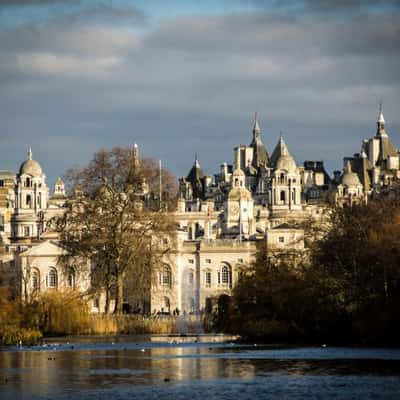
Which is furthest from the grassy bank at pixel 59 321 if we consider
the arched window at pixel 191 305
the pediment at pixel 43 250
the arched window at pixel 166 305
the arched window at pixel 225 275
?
the arched window at pixel 225 275

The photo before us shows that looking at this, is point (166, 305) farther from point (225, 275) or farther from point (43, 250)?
point (43, 250)

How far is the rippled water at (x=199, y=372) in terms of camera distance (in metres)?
62.2

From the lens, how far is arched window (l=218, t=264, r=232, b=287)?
17675 cm

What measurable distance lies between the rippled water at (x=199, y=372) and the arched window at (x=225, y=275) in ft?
293

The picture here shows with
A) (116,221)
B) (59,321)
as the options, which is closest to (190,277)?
(116,221)

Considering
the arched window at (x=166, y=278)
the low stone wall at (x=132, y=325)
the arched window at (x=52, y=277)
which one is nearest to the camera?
the low stone wall at (x=132, y=325)

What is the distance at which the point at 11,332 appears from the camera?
3565 inches

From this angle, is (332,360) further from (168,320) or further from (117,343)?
(168,320)

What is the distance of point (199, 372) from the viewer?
69.8 m

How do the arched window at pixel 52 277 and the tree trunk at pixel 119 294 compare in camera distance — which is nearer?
the tree trunk at pixel 119 294

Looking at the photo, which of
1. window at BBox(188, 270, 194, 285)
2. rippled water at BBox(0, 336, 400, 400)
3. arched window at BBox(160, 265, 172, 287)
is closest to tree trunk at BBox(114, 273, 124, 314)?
rippled water at BBox(0, 336, 400, 400)

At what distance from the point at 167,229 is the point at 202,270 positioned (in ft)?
204

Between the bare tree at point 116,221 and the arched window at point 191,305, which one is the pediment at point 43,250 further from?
the bare tree at point 116,221

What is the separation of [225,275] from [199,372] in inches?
4236
